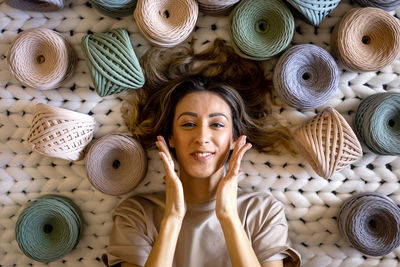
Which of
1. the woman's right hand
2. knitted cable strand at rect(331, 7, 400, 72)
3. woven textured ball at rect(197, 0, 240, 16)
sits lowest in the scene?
the woman's right hand

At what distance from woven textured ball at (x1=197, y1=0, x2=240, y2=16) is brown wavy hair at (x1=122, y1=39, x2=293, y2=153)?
0.08 metres

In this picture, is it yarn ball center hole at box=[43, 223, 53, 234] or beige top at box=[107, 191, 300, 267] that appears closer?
beige top at box=[107, 191, 300, 267]

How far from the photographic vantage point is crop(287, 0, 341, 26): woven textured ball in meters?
0.91

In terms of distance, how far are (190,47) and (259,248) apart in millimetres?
595

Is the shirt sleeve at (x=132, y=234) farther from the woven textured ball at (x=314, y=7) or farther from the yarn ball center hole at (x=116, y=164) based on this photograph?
the woven textured ball at (x=314, y=7)

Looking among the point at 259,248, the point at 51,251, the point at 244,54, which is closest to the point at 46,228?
the point at 51,251

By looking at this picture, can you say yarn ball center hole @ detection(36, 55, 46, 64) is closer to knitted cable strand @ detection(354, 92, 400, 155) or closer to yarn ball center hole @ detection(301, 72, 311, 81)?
yarn ball center hole @ detection(301, 72, 311, 81)

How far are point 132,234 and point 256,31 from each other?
2.14ft

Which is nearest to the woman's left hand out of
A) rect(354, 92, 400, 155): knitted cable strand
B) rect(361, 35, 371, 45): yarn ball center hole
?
rect(354, 92, 400, 155): knitted cable strand

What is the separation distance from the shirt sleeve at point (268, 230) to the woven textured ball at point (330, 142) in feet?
0.56

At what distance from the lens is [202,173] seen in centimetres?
88

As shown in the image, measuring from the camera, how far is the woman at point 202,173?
2.87 feet

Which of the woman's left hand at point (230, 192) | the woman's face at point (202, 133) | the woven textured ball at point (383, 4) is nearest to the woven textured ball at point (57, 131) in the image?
the woman's face at point (202, 133)

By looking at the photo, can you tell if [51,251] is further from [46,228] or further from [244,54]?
[244,54]
